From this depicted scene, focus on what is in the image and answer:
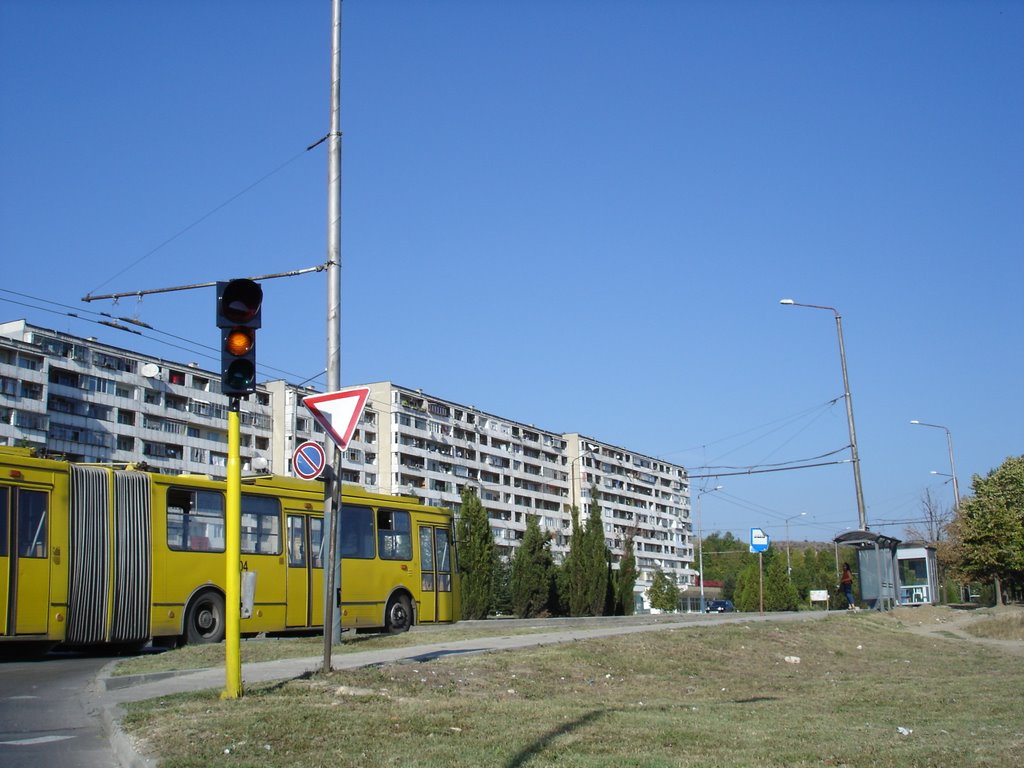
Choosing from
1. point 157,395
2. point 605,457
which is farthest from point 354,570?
point 605,457

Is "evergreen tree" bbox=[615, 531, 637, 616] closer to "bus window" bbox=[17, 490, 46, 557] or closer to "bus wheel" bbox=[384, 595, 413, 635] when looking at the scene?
"bus wheel" bbox=[384, 595, 413, 635]

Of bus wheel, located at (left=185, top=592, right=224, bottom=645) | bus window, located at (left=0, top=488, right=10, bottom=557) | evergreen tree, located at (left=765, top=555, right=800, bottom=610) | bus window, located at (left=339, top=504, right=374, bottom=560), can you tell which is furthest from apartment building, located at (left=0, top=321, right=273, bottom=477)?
bus window, located at (left=0, top=488, right=10, bottom=557)

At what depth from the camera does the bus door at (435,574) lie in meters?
23.0

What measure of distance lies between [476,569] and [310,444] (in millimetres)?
41019

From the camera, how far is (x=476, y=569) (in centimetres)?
5331

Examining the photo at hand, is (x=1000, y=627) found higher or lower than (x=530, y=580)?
lower

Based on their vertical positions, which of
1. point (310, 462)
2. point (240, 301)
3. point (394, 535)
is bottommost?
point (394, 535)

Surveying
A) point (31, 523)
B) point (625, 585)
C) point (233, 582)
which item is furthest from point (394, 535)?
point (625, 585)

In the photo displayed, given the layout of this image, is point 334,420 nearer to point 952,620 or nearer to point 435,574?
point 435,574

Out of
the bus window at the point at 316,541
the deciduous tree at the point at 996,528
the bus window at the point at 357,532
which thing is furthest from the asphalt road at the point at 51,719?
the deciduous tree at the point at 996,528

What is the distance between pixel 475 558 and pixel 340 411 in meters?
42.2

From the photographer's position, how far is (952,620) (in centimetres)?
3256

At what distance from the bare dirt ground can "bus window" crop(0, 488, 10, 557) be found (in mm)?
22023

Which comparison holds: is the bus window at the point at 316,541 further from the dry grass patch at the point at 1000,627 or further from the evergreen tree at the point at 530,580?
the evergreen tree at the point at 530,580
